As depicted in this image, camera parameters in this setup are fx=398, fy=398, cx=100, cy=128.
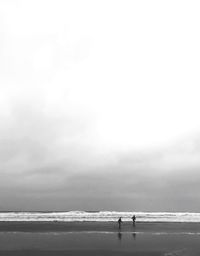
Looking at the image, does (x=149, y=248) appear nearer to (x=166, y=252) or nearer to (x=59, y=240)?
(x=166, y=252)

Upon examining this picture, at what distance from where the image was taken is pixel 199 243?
4322cm

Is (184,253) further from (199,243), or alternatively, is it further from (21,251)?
(21,251)

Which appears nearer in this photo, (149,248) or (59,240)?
(149,248)

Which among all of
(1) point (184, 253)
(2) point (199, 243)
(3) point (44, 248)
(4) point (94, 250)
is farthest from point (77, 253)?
(2) point (199, 243)

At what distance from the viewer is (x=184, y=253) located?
115 ft

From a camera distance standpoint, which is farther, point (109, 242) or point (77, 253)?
point (109, 242)

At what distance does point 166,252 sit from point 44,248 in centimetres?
1170

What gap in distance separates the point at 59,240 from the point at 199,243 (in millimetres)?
15694

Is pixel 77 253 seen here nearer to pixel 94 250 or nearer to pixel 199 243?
pixel 94 250

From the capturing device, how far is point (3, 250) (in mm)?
36844

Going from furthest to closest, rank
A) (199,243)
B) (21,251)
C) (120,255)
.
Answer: (199,243)
(21,251)
(120,255)

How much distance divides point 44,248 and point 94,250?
199 inches

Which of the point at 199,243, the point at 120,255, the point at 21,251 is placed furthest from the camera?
the point at 199,243

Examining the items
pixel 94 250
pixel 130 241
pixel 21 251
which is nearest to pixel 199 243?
pixel 130 241
